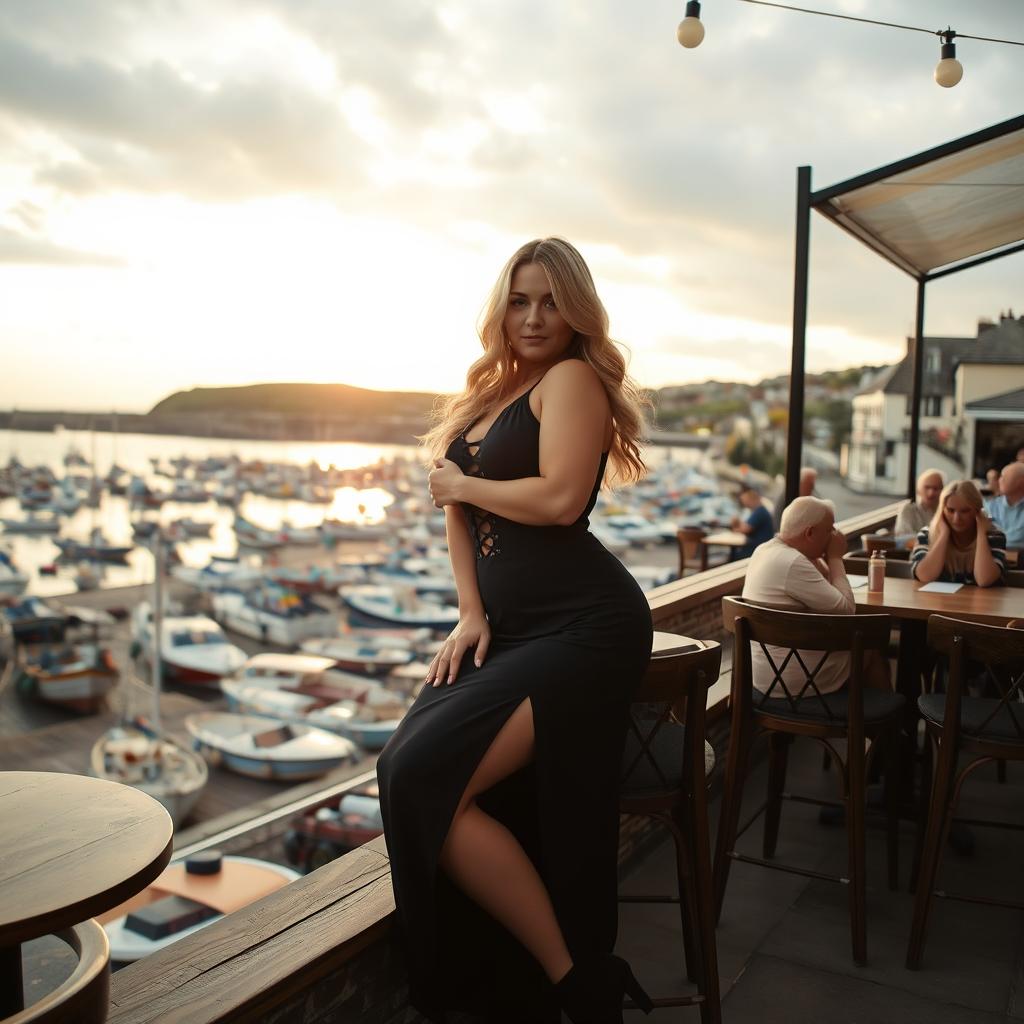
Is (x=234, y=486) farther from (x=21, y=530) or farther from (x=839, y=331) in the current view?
(x=839, y=331)

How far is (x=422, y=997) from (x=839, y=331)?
131ft

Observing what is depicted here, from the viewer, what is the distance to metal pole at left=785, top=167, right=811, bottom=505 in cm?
408

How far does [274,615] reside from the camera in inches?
1529

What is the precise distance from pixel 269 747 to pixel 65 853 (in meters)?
24.2

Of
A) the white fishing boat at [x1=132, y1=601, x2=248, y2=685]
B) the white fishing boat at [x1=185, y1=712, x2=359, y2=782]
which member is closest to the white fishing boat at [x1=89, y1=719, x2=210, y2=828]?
the white fishing boat at [x1=185, y1=712, x2=359, y2=782]

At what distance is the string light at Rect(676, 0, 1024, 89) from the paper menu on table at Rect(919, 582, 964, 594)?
281 cm

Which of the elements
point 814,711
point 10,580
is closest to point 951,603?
point 814,711

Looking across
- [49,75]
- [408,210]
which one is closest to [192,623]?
[49,75]

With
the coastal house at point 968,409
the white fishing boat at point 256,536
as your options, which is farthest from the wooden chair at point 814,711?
the white fishing boat at point 256,536

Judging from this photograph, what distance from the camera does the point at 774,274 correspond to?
53344 millimetres

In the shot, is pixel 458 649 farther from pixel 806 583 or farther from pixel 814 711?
pixel 806 583

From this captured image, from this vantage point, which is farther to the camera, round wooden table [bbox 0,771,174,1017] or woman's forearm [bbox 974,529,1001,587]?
woman's forearm [bbox 974,529,1001,587]

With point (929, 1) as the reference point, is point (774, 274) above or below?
above

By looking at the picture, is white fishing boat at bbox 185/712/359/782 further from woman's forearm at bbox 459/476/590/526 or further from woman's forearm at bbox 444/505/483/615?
woman's forearm at bbox 459/476/590/526
